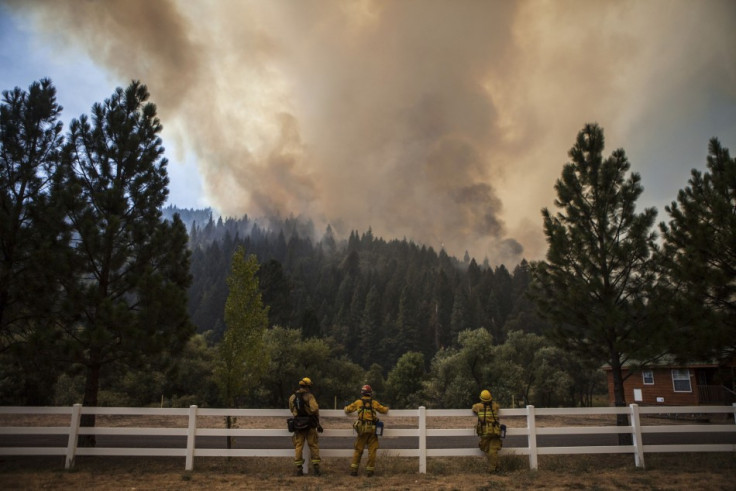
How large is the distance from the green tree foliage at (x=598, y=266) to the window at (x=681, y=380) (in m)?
22.6

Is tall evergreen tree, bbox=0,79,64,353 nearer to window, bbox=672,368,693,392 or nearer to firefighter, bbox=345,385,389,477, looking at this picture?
firefighter, bbox=345,385,389,477

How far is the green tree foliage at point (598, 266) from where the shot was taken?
12828 mm

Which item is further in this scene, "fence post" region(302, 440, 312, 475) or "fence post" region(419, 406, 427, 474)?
"fence post" region(419, 406, 427, 474)

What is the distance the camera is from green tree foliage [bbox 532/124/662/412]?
42.1 ft

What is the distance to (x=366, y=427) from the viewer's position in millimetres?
9266

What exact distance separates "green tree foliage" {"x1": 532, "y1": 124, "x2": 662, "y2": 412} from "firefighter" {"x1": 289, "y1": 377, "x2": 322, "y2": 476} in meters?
8.45

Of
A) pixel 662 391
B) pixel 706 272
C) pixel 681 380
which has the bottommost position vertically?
pixel 662 391

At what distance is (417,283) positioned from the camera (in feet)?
411

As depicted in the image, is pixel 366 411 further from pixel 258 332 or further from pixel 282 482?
pixel 258 332

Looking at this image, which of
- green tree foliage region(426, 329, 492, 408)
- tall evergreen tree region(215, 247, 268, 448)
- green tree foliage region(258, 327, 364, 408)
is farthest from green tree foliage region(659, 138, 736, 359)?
green tree foliage region(426, 329, 492, 408)

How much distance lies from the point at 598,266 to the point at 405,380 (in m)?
39.3

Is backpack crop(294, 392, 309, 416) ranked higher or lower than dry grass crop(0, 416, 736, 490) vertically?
higher

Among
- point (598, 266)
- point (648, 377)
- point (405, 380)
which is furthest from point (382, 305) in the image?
point (598, 266)

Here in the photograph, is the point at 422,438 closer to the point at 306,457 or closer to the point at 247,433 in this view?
the point at 306,457
